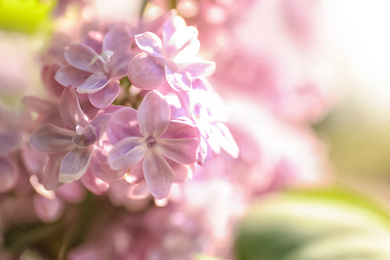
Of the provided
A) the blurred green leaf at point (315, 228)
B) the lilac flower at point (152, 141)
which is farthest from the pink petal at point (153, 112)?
the blurred green leaf at point (315, 228)

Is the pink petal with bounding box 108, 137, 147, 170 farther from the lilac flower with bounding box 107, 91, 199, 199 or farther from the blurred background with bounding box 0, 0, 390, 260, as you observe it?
the blurred background with bounding box 0, 0, 390, 260

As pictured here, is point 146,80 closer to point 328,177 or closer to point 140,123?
point 140,123

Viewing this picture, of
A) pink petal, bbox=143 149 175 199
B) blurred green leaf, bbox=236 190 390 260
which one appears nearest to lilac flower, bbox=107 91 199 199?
pink petal, bbox=143 149 175 199

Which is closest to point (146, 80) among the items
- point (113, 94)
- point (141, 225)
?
point (113, 94)

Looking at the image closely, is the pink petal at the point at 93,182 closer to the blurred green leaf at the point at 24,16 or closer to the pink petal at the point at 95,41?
the pink petal at the point at 95,41

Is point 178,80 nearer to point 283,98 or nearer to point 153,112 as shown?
point 153,112

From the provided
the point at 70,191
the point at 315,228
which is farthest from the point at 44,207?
the point at 315,228

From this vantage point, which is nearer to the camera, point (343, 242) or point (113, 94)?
point (113, 94)
